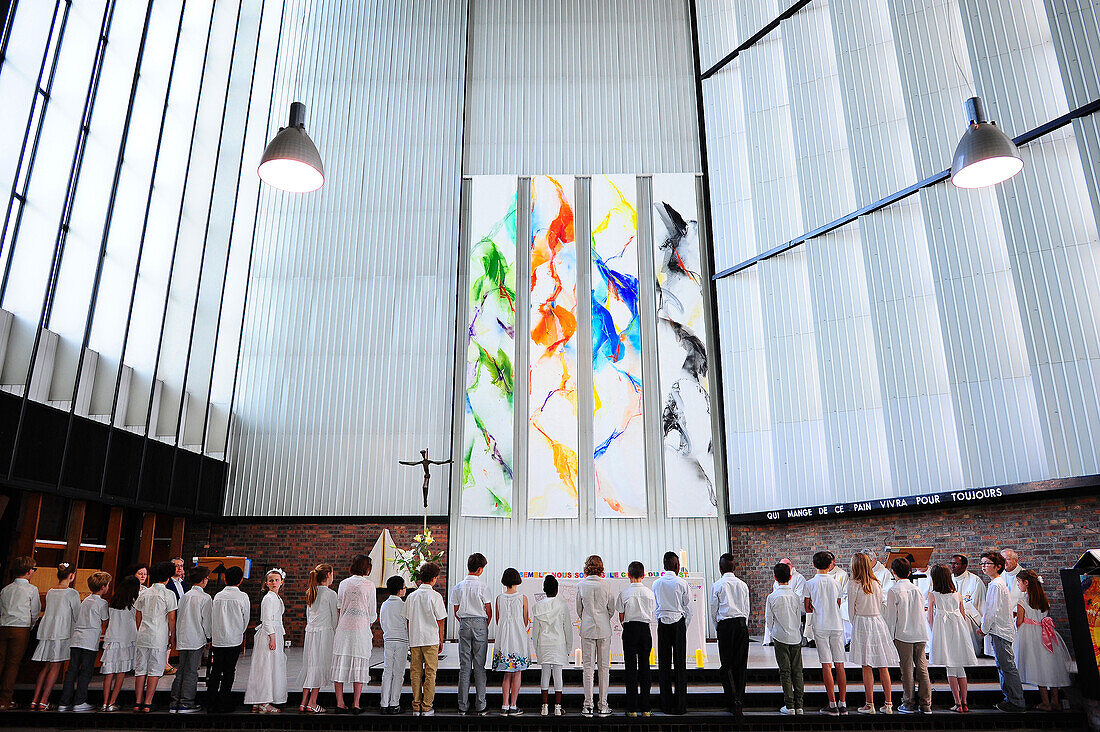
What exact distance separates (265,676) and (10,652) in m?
2.71

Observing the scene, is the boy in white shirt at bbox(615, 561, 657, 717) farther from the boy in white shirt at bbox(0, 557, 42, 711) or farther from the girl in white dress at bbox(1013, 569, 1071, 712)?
the boy in white shirt at bbox(0, 557, 42, 711)

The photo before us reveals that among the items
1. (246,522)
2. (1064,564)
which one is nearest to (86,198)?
(246,522)

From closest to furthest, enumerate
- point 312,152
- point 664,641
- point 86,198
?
point 312,152
point 664,641
point 86,198

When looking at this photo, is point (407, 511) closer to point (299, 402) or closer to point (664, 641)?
point (299, 402)

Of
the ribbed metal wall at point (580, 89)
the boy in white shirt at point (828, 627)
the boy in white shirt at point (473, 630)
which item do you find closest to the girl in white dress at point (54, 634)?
the boy in white shirt at point (473, 630)

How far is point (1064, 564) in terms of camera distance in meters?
8.87

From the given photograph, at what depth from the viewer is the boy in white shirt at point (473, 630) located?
23.6ft

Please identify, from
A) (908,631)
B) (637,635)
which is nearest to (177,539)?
(637,635)

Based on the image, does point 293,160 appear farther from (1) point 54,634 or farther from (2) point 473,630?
(1) point 54,634

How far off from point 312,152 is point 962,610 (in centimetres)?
730

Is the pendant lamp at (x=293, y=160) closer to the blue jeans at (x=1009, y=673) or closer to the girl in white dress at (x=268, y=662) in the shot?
the girl in white dress at (x=268, y=662)

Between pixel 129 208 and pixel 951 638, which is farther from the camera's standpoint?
pixel 129 208

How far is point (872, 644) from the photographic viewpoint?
707cm

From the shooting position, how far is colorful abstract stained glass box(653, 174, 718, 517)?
45.9ft
